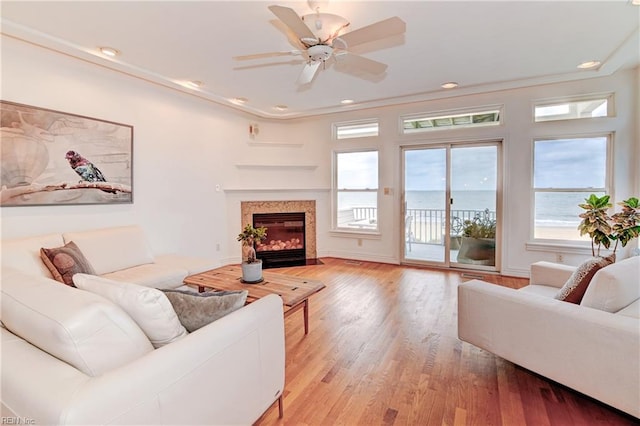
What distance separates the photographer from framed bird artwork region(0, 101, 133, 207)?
9.17 ft

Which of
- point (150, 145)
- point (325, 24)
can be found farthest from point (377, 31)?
point (150, 145)

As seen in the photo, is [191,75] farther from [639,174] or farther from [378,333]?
[639,174]

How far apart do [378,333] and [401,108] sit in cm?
A: 376

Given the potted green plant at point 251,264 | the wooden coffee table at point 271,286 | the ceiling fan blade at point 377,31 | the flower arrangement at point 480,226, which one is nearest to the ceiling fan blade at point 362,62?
the ceiling fan blade at point 377,31

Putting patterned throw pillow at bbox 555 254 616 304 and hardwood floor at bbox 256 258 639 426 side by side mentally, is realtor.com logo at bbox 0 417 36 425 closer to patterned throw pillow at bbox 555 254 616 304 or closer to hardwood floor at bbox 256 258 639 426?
hardwood floor at bbox 256 258 639 426

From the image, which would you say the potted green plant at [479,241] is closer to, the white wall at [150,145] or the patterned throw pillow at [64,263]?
the white wall at [150,145]

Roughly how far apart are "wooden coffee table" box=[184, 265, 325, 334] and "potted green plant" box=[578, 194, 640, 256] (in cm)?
241

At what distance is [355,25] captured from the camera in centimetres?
265

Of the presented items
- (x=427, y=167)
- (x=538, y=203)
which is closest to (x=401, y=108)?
(x=427, y=167)

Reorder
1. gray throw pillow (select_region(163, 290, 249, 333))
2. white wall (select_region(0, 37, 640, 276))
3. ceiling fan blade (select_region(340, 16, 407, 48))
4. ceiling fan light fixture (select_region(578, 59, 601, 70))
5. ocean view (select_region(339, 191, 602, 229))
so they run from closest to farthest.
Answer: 1. gray throw pillow (select_region(163, 290, 249, 333))
2. ceiling fan blade (select_region(340, 16, 407, 48))
3. white wall (select_region(0, 37, 640, 276))
4. ceiling fan light fixture (select_region(578, 59, 601, 70))
5. ocean view (select_region(339, 191, 602, 229))

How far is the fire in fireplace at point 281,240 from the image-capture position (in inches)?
211

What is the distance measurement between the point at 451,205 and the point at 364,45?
2934 mm

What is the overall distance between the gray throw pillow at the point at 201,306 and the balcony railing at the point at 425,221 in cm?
416

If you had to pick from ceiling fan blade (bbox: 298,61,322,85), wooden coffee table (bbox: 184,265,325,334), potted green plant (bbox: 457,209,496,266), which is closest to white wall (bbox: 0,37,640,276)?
potted green plant (bbox: 457,209,496,266)
